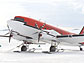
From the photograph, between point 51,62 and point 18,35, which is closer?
point 51,62

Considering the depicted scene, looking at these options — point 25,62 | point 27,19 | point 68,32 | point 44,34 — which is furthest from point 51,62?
point 68,32

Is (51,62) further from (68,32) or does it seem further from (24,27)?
(68,32)

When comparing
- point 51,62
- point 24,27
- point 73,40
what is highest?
point 24,27

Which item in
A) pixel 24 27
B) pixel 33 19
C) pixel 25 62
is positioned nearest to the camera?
pixel 25 62

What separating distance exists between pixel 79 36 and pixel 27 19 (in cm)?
853

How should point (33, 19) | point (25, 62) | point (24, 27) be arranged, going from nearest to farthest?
1. point (25, 62)
2. point (24, 27)
3. point (33, 19)

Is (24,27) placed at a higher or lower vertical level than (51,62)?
higher

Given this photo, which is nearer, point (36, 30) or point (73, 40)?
point (36, 30)

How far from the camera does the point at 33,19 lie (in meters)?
24.7

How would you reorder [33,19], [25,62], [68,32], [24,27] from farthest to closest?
[68,32] → [33,19] → [24,27] → [25,62]

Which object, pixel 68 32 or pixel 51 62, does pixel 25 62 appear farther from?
pixel 68 32

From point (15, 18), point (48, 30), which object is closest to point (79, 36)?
point (48, 30)

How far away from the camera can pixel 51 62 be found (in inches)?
562

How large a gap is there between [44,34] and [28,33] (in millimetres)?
2371
